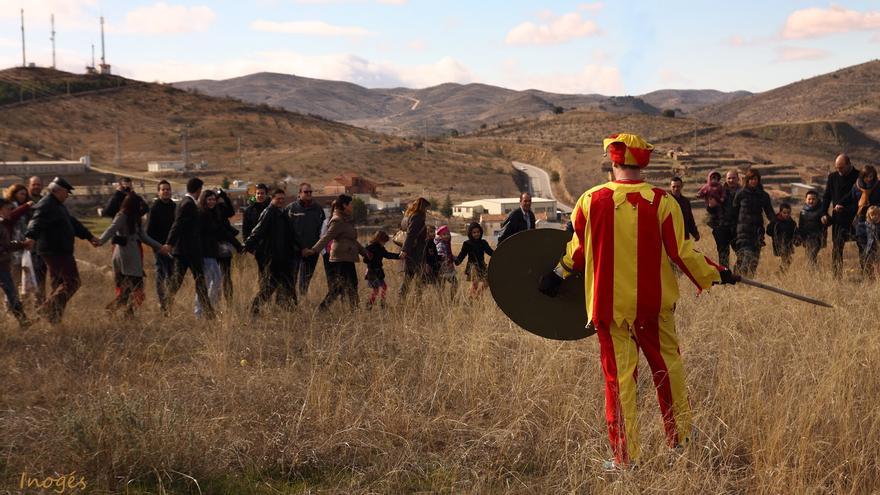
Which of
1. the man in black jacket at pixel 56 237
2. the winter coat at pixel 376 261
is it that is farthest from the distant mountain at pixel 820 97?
the man in black jacket at pixel 56 237

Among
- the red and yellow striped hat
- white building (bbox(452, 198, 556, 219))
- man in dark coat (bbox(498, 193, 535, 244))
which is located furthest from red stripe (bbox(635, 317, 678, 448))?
white building (bbox(452, 198, 556, 219))

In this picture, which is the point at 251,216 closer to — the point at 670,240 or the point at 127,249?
the point at 127,249

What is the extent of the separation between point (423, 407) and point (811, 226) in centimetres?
762

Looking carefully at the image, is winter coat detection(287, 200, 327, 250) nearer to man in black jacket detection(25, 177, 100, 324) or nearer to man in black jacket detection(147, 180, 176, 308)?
man in black jacket detection(147, 180, 176, 308)

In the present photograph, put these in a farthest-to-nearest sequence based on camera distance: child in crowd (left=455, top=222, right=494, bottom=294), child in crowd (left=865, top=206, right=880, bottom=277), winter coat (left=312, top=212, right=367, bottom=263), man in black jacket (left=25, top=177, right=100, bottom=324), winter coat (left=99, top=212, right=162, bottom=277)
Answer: child in crowd (left=455, top=222, right=494, bottom=294)
child in crowd (left=865, top=206, right=880, bottom=277)
winter coat (left=312, top=212, right=367, bottom=263)
winter coat (left=99, top=212, right=162, bottom=277)
man in black jacket (left=25, top=177, right=100, bottom=324)

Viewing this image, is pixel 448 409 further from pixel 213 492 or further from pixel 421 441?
pixel 213 492

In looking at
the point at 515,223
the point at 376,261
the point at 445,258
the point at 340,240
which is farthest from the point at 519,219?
the point at 340,240

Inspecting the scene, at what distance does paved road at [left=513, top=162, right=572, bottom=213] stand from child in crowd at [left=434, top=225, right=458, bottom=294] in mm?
64857

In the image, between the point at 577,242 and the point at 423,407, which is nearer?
the point at 577,242

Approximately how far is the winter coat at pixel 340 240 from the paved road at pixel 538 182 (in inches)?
2595

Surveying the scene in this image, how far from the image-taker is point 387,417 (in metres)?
4.74

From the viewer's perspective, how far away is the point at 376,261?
9.36m

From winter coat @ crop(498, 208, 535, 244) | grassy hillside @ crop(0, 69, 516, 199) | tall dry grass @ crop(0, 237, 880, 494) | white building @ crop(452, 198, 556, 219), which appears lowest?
white building @ crop(452, 198, 556, 219)

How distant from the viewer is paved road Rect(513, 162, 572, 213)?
8331 cm
